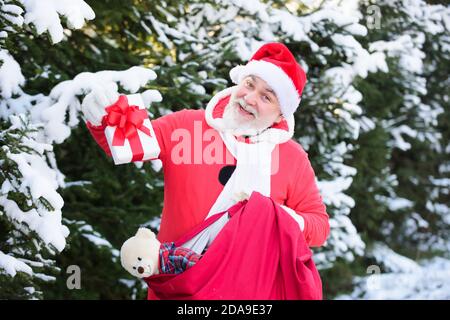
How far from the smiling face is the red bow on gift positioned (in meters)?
0.40

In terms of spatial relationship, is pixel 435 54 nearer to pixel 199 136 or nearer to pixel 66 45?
pixel 66 45

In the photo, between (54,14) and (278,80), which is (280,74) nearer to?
(278,80)

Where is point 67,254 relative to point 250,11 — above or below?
below

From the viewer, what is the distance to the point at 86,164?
18.0ft

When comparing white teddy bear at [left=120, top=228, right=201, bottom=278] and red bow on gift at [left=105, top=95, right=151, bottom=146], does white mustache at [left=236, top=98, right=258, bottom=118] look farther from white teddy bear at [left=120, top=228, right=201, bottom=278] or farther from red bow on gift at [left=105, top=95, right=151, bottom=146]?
white teddy bear at [left=120, top=228, right=201, bottom=278]

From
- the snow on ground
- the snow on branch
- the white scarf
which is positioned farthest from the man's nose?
the snow on ground

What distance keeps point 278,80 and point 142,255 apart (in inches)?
→ 39.6

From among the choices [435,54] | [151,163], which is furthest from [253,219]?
[435,54]

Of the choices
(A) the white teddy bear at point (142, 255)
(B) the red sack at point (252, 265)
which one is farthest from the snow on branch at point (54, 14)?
(B) the red sack at point (252, 265)

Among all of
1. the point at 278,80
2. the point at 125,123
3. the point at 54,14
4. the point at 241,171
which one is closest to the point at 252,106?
the point at 278,80

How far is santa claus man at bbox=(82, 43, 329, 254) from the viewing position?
12.1 ft

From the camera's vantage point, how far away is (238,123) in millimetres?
3729

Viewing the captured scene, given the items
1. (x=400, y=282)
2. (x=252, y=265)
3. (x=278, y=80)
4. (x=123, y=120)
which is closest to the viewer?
(x=252, y=265)
